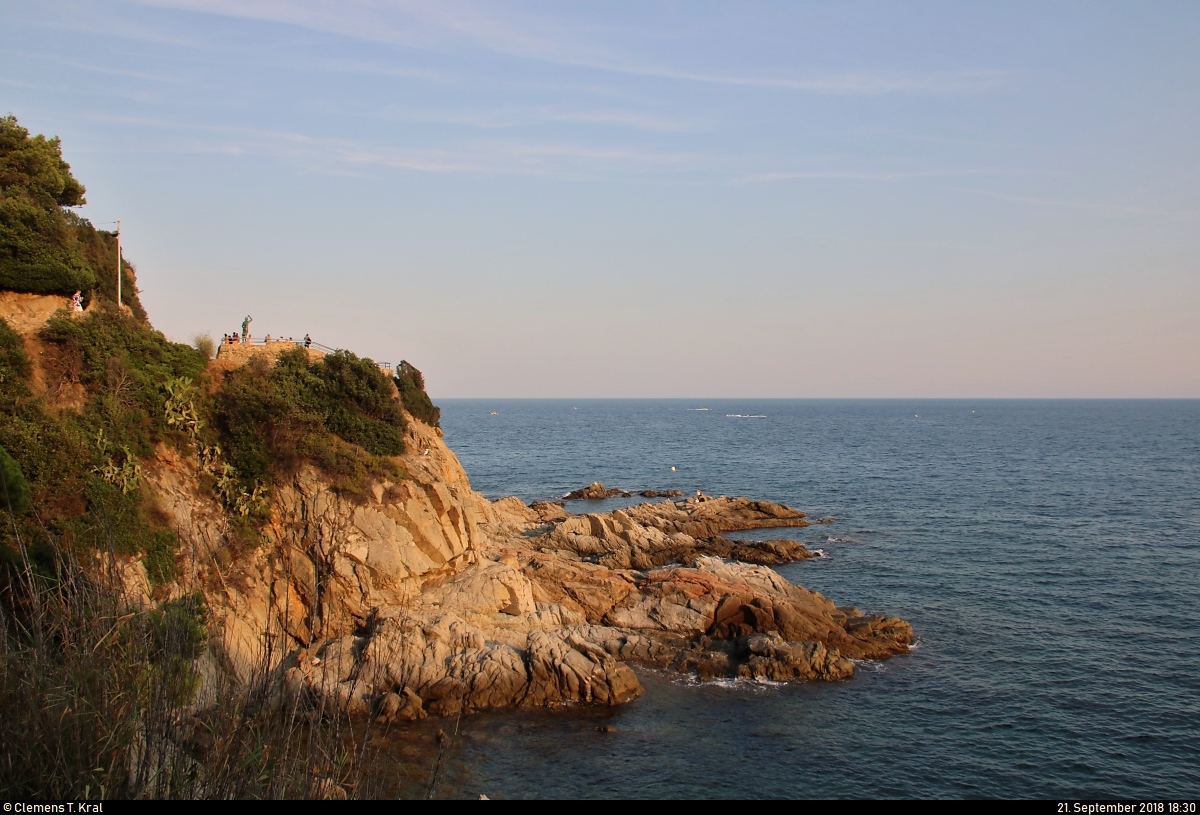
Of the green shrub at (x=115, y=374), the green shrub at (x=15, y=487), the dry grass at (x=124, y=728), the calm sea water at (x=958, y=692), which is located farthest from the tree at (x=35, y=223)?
the dry grass at (x=124, y=728)

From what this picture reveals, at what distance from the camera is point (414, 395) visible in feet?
152

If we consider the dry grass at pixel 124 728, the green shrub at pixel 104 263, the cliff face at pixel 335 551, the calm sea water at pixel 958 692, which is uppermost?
the green shrub at pixel 104 263

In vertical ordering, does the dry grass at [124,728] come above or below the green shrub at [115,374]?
below

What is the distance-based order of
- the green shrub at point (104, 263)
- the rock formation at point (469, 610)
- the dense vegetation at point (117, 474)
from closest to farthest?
the dense vegetation at point (117, 474), the rock formation at point (469, 610), the green shrub at point (104, 263)

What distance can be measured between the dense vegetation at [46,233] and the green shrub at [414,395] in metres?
13.2

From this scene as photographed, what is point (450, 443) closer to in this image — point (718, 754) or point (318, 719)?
point (718, 754)

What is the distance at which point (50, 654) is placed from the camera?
32.0 feet

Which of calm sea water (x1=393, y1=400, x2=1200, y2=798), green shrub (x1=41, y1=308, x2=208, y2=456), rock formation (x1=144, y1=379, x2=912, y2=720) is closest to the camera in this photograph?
calm sea water (x1=393, y1=400, x2=1200, y2=798)

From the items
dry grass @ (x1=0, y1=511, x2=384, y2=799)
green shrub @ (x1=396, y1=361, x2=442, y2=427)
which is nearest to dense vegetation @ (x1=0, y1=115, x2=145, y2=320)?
green shrub @ (x1=396, y1=361, x2=442, y2=427)

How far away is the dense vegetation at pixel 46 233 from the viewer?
31.4m

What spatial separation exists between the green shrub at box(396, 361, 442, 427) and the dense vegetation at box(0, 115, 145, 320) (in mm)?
13185

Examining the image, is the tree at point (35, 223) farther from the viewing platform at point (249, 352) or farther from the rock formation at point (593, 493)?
the rock formation at point (593, 493)

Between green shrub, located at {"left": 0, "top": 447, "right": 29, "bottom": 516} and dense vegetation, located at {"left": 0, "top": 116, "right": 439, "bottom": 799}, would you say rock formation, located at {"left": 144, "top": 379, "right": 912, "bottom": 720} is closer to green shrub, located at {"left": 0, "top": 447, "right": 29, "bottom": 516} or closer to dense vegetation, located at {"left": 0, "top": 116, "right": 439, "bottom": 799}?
dense vegetation, located at {"left": 0, "top": 116, "right": 439, "bottom": 799}

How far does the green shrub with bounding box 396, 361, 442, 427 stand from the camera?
4528cm
